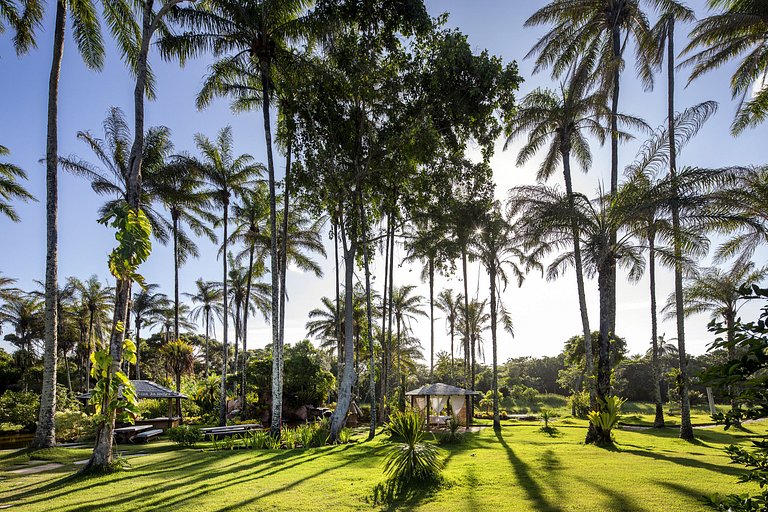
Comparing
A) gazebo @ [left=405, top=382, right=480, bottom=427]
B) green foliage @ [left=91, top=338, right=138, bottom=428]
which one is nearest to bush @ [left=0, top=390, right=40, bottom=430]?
green foliage @ [left=91, top=338, right=138, bottom=428]

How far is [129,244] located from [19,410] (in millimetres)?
19621

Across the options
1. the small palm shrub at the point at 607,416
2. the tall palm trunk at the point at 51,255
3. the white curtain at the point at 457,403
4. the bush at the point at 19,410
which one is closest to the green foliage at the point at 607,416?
the small palm shrub at the point at 607,416

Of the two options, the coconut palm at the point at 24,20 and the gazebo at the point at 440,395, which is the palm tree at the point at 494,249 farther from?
the coconut palm at the point at 24,20

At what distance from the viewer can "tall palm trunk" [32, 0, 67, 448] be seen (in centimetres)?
1371

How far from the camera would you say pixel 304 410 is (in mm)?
28734

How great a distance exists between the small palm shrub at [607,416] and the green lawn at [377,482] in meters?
0.69

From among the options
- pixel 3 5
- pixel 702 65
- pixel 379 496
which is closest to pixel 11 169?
pixel 3 5

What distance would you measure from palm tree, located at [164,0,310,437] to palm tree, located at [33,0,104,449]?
2.54 metres

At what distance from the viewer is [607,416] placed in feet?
42.3

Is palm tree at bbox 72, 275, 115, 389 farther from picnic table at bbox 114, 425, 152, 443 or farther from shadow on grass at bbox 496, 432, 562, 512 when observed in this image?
shadow on grass at bbox 496, 432, 562, 512

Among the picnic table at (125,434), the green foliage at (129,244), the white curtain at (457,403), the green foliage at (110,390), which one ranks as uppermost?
the green foliage at (129,244)

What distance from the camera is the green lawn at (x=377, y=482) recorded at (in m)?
6.88

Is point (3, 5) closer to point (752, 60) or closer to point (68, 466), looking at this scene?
point (68, 466)

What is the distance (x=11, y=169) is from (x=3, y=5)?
442 inches
